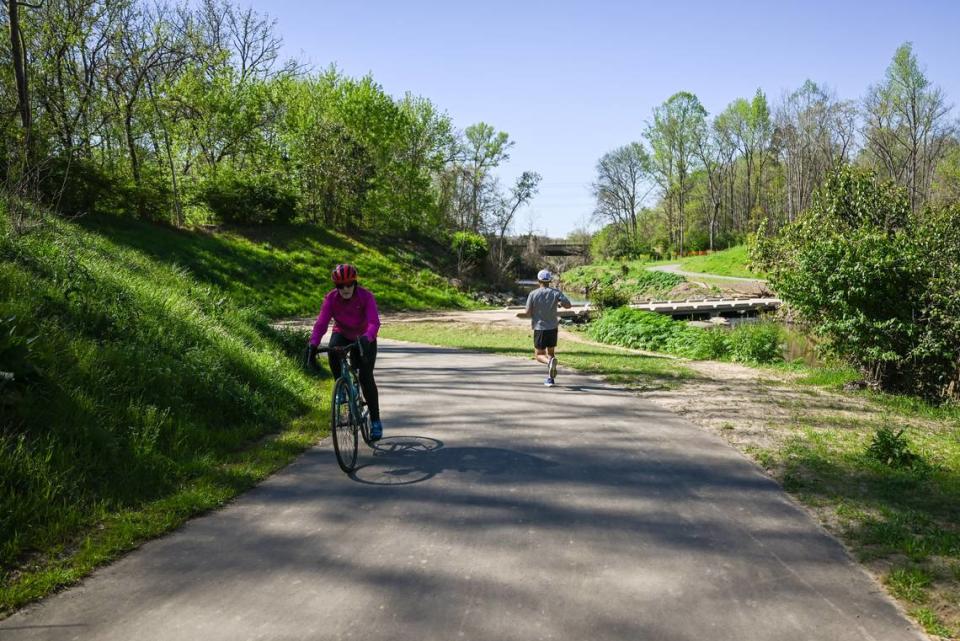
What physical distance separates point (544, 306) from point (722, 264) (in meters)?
49.0

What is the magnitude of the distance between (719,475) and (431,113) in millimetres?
45400

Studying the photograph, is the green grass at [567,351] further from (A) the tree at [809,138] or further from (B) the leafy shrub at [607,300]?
(A) the tree at [809,138]

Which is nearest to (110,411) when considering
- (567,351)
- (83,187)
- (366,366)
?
(366,366)

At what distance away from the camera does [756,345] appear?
17.2 m

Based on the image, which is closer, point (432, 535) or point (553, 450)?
point (432, 535)

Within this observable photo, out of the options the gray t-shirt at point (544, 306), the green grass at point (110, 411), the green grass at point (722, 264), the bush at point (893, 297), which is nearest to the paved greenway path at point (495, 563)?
the green grass at point (110, 411)

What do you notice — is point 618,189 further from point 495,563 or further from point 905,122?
point 495,563

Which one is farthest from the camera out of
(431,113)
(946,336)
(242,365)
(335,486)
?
(431,113)

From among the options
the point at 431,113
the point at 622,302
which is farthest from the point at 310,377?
the point at 431,113

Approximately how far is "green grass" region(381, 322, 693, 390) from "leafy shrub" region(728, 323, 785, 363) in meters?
2.45

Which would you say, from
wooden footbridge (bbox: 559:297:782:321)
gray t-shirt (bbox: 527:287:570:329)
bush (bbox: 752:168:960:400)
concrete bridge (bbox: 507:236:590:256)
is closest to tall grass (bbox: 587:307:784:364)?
bush (bbox: 752:168:960:400)

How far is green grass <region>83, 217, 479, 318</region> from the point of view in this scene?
88.2 ft

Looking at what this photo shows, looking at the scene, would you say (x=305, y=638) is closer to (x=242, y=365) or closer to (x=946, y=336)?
(x=242, y=365)

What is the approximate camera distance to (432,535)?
4.42 m
